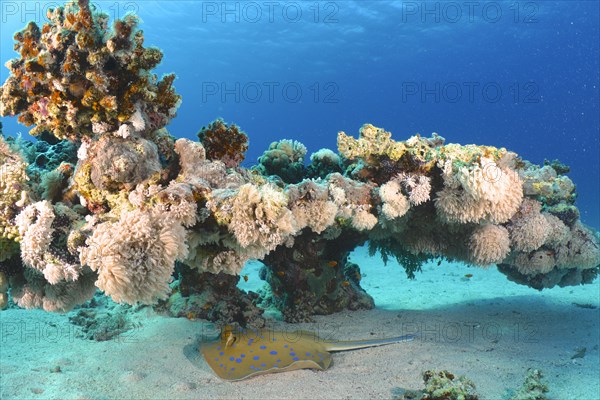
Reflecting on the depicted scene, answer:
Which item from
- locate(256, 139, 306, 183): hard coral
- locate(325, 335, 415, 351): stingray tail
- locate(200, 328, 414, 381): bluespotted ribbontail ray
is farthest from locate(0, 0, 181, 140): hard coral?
locate(325, 335, 415, 351): stingray tail

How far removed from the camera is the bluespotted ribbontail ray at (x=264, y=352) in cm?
467

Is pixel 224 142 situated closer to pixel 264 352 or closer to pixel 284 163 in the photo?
pixel 284 163

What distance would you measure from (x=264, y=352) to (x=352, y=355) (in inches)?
51.4

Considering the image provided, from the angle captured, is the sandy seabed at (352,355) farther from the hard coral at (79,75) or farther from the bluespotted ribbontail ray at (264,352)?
the hard coral at (79,75)

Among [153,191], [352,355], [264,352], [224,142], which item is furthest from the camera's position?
[352,355]

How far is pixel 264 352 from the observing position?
4.93 meters

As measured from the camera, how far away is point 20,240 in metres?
3.63

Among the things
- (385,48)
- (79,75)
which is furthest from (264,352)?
(385,48)

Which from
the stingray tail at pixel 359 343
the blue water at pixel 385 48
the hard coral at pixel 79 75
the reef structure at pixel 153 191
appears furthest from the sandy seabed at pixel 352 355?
the blue water at pixel 385 48

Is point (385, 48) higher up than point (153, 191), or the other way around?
point (385, 48)

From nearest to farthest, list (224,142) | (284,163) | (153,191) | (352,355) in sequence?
(153,191) → (224,142) → (352,355) → (284,163)

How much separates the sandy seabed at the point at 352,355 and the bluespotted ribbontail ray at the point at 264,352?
4.4 inches

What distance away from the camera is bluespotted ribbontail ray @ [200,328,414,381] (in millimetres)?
4672

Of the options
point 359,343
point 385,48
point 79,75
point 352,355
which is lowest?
point 352,355
